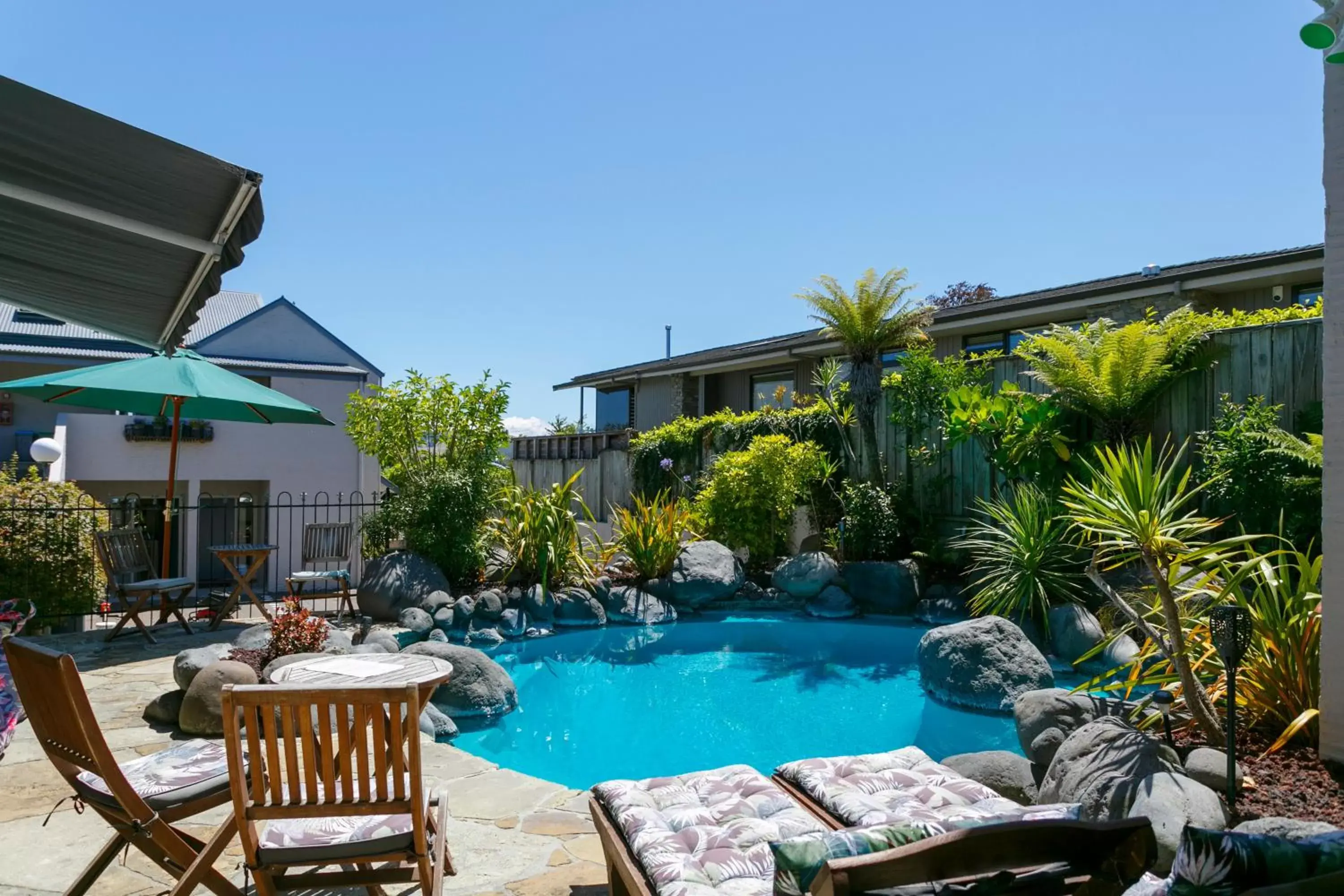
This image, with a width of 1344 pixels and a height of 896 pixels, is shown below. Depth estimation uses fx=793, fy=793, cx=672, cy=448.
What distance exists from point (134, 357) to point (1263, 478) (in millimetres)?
20899

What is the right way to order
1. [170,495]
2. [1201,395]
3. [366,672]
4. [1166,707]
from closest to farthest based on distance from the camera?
[366,672] < [1166,707] < [170,495] < [1201,395]

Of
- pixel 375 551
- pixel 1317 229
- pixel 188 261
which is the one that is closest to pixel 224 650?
pixel 188 261

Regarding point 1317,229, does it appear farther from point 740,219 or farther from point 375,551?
point 375,551

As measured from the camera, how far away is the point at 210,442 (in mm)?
17125

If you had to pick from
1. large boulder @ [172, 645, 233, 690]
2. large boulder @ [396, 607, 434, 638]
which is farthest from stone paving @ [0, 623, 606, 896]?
large boulder @ [396, 607, 434, 638]

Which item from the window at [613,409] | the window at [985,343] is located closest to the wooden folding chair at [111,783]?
the window at [985,343]

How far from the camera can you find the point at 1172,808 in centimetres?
321

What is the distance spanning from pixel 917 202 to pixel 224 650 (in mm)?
12559

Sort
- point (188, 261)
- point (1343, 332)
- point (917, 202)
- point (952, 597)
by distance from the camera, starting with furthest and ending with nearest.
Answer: point (917, 202) → point (952, 597) → point (188, 261) → point (1343, 332)

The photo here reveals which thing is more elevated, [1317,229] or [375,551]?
[1317,229]

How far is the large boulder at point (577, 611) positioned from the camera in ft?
34.1

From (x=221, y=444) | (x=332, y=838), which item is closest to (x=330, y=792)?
(x=332, y=838)

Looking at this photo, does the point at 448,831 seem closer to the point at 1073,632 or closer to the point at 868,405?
the point at 1073,632

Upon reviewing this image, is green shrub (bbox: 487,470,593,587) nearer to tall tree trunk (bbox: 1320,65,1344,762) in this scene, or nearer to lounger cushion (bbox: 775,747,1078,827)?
lounger cushion (bbox: 775,747,1078,827)
